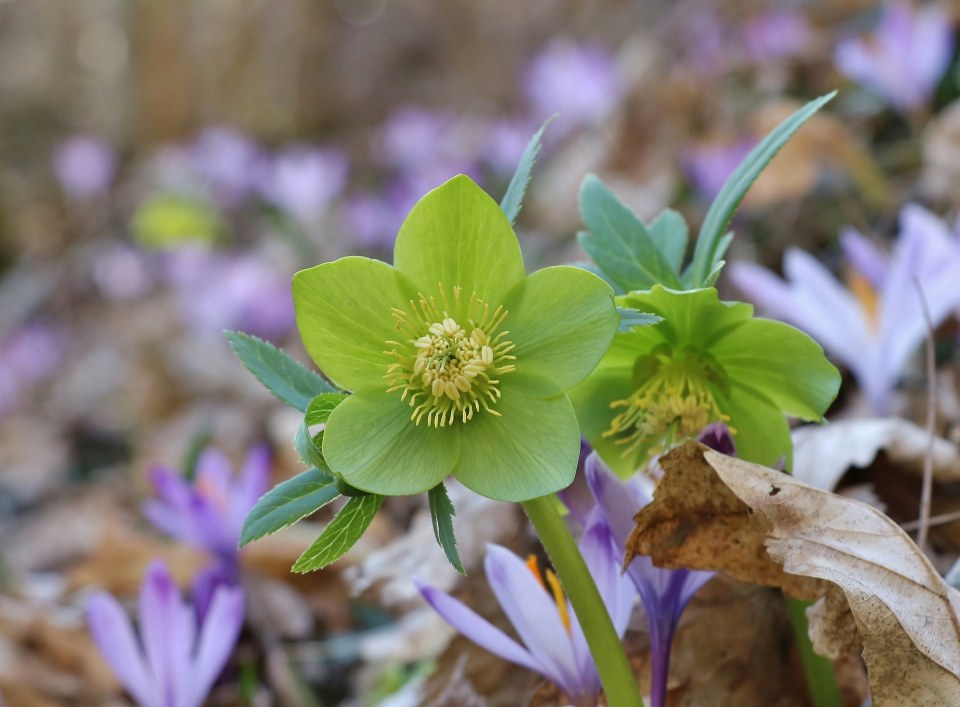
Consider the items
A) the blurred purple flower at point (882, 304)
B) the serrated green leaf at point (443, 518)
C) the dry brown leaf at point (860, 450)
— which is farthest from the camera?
the blurred purple flower at point (882, 304)

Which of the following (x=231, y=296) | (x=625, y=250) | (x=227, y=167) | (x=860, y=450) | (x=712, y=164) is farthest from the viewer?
(x=227, y=167)

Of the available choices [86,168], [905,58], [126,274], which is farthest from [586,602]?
[86,168]

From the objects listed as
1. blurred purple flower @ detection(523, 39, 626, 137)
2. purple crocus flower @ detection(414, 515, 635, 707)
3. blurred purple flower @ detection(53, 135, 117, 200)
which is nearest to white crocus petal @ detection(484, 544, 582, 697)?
purple crocus flower @ detection(414, 515, 635, 707)

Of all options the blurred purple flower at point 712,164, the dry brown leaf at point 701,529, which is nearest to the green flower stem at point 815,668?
the dry brown leaf at point 701,529

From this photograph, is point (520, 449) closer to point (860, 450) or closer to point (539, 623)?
point (539, 623)

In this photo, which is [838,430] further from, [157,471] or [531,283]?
[157,471]

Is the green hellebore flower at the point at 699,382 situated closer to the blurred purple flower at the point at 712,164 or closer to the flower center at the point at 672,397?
the flower center at the point at 672,397
